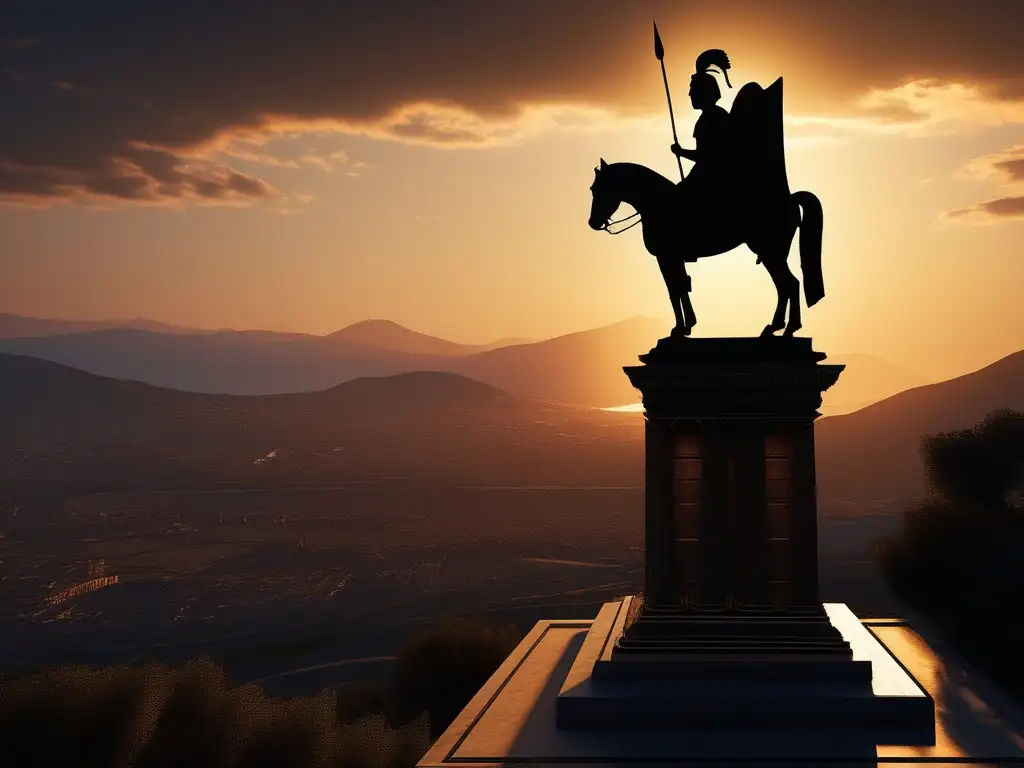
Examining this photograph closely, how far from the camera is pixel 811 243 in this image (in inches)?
599

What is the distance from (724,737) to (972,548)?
14169 millimetres

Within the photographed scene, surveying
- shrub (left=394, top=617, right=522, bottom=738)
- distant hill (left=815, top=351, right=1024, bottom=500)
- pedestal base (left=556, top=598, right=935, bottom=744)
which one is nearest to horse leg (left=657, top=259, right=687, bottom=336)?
pedestal base (left=556, top=598, right=935, bottom=744)

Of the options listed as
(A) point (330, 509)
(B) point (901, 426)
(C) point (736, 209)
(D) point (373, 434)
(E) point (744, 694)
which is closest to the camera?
(E) point (744, 694)

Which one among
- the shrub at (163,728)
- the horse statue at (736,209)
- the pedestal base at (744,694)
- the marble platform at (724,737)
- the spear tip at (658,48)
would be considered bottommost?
the shrub at (163,728)

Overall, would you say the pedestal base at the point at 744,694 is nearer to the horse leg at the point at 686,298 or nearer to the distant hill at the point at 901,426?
the horse leg at the point at 686,298

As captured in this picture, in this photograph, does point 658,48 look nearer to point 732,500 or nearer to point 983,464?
point 732,500

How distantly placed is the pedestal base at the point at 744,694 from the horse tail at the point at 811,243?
4.95 metres

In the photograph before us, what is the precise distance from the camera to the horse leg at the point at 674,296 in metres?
15.4

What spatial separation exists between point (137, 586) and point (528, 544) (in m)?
21.7

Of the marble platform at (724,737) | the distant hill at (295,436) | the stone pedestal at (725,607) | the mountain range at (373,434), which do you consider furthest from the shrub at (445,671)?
the distant hill at (295,436)

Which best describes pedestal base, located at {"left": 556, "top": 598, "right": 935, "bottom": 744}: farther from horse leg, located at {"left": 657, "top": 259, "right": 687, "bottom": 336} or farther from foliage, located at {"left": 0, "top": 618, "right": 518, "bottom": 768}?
horse leg, located at {"left": 657, "top": 259, "right": 687, "bottom": 336}

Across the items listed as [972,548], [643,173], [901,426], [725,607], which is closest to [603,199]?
[643,173]

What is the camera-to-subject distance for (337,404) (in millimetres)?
116938

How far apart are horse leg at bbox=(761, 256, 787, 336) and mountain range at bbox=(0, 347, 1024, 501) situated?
67.8 m
